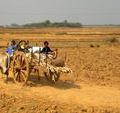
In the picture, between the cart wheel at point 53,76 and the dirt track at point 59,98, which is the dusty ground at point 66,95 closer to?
the dirt track at point 59,98

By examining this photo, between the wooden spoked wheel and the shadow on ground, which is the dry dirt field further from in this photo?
the wooden spoked wheel

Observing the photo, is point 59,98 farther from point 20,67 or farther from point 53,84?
point 20,67

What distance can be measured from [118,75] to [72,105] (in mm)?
5504

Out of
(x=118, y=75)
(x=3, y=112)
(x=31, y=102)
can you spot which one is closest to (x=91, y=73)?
(x=118, y=75)

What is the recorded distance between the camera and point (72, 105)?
354 inches

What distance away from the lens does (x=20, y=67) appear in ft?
38.2

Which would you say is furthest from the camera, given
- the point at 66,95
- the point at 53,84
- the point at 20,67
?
the point at 53,84

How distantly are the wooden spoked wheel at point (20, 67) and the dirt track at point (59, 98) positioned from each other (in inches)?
10.8

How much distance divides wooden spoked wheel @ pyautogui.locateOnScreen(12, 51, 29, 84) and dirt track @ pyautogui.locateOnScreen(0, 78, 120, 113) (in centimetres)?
27

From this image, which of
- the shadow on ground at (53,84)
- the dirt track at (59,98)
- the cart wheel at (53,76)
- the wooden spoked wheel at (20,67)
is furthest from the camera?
the cart wheel at (53,76)

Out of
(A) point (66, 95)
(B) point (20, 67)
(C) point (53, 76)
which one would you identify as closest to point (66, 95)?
(A) point (66, 95)

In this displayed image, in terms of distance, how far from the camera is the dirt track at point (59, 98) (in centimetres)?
873

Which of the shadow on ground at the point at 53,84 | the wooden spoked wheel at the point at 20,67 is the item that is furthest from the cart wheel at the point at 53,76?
the wooden spoked wheel at the point at 20,67

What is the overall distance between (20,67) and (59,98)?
239 cm
